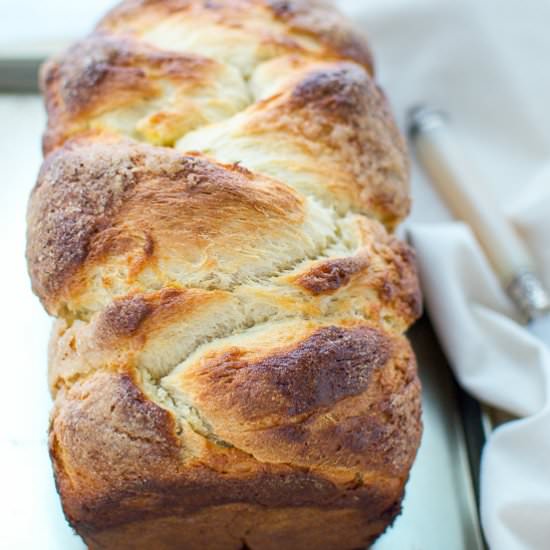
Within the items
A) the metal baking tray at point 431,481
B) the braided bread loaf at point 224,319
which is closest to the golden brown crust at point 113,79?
the braided bread loaf at point 224,319

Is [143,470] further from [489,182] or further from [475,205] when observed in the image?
[489,182]

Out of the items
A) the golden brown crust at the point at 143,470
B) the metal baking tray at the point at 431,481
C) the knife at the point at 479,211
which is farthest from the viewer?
the knife at the point at 479,211

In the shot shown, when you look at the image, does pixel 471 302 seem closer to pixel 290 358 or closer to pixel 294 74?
pixel 294 74

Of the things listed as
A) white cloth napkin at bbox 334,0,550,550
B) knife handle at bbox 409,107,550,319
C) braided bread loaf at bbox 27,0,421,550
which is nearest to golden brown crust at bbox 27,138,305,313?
braided bread loaf at bbox 27,0,421,550

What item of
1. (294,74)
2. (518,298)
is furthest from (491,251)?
(294,74)

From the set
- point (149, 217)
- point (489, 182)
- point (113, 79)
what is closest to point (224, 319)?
point (149, 217)

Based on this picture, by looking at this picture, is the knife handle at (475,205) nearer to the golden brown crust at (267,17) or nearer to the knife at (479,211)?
the knife at (479,211)

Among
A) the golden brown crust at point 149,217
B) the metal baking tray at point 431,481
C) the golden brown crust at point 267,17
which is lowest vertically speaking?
the metal baking tray at point 431,481
